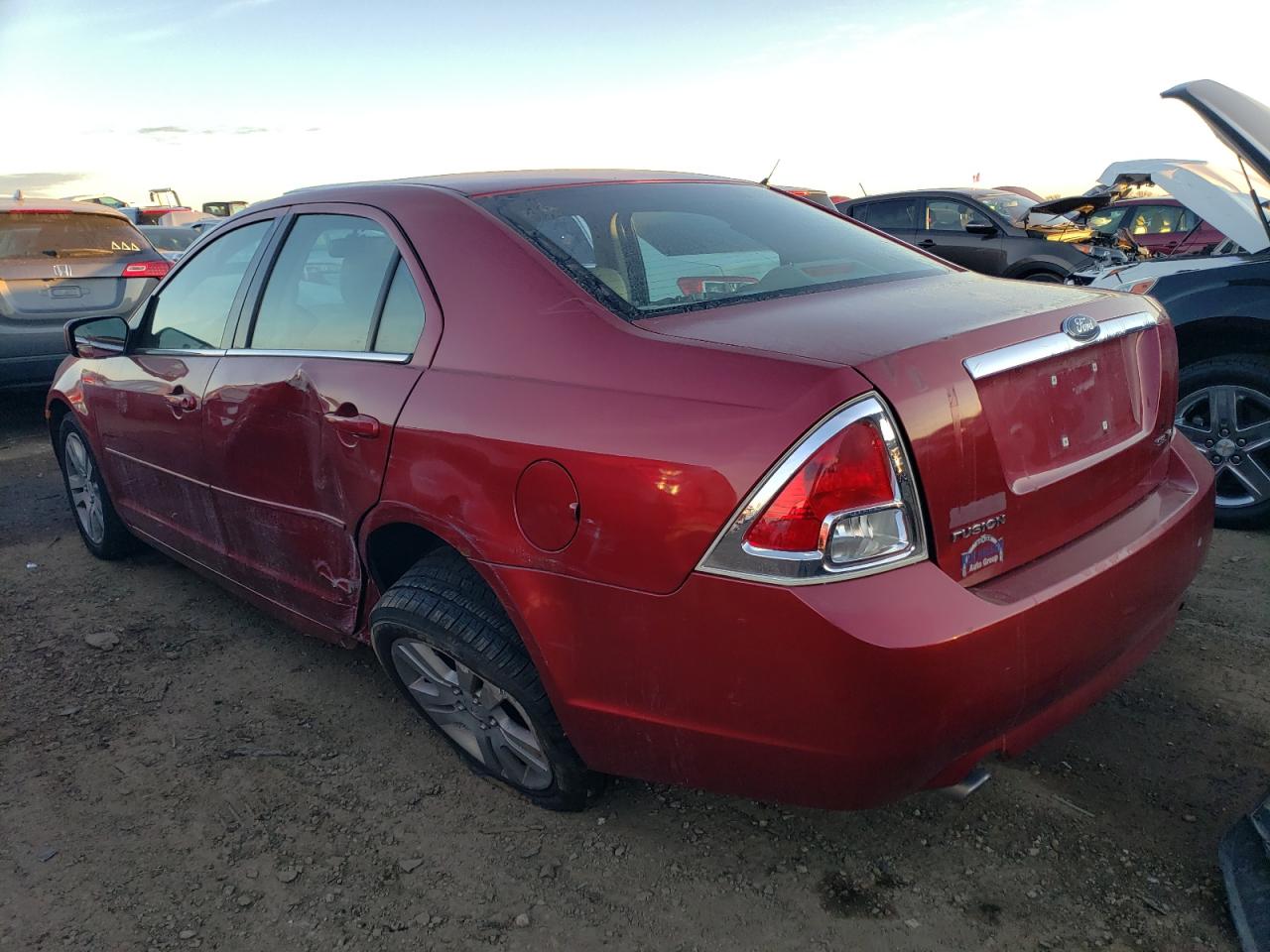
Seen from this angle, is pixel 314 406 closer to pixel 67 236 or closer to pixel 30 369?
pixel 30 369

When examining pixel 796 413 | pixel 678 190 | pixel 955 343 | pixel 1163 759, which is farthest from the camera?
pixel 678 190

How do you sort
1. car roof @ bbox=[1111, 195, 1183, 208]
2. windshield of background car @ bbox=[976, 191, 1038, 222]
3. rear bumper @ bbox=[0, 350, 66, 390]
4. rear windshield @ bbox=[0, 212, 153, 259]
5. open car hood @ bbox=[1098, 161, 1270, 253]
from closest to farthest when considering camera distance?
open car hood @ bbox=[1098, 161, 1270, 253], rear bumper @ bbox=[0, 350, 66, 390], rear windshield @ bbox=[0, 212, 153, 259], windshield of background car @ bbox=[976, 191, 1038, 222], car roof @ bbox=[1111, 195, 1183, 208]

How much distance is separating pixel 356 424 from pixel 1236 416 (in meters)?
3.61

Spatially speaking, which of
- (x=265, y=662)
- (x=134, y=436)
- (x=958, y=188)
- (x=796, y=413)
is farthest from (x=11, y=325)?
(x=958, y=188)

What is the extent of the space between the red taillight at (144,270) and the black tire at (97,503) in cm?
331

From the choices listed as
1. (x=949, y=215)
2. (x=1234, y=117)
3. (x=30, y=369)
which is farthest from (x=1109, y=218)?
(x=30, y=369)

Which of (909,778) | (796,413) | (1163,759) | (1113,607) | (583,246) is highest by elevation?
(583,246)

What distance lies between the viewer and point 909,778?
173 cm

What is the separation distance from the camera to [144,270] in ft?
24.1

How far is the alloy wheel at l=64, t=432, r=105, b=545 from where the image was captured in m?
4.19

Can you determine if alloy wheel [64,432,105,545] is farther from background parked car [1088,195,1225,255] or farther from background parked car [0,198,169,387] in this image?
background parked car [1088,195,1225,255]

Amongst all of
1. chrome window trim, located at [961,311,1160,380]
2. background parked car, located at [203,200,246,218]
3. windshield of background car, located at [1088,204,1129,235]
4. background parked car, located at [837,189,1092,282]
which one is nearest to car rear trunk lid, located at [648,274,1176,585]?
chrome window trim, located at [961,311,1160,380]

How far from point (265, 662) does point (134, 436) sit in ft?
3.35

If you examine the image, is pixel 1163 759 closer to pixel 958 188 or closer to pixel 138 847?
pixel 138 847
